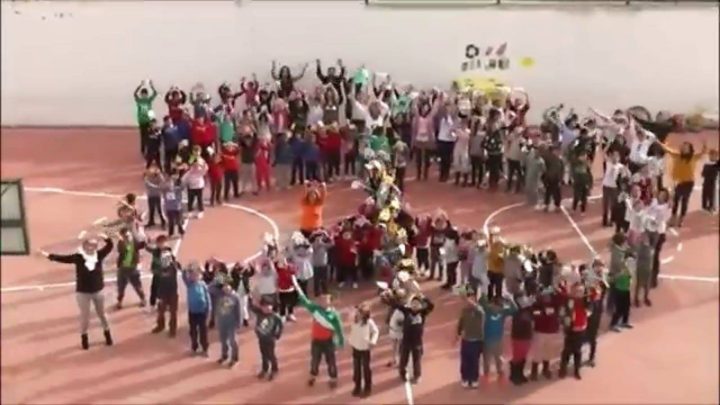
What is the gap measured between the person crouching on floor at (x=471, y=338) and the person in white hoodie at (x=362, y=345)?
49 cm

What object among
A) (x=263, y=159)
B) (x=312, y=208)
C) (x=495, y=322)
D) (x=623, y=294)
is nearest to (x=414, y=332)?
(x=495, y=322)

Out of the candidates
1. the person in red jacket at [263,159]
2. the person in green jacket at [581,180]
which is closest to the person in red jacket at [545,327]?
the person in green jacket at [581,180]

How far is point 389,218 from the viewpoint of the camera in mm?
9156

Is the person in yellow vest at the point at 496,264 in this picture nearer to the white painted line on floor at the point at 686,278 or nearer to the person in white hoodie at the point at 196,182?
the white painted line on floor at the point at 686,278

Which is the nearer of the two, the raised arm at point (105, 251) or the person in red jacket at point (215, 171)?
the raised arm at point (105, 251)

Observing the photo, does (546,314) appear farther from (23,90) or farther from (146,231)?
(23,90)

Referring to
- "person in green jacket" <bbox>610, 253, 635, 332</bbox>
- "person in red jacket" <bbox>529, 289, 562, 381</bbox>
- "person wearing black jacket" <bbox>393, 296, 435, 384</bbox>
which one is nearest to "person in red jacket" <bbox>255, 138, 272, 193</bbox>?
"person wearing black jacket" <bbox>393, 296, 435, 384</bbox>

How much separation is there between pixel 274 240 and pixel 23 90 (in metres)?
1.88

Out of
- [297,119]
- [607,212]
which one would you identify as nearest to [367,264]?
[297,119]

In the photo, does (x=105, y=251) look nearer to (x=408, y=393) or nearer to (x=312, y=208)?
(x=312, y=208)

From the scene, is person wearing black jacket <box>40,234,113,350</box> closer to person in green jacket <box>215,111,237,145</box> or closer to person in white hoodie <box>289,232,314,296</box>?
person in green jacket <box>215,111,237,145</box>

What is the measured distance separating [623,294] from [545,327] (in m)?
0.75

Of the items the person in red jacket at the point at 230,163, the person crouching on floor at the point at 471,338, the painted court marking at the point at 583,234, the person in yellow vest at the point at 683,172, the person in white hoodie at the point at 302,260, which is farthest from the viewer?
the person in yellow vest at the point at 683,172

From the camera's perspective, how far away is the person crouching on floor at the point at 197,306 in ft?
28.7
